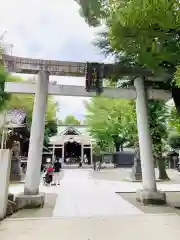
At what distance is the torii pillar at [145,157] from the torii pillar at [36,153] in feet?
10.8

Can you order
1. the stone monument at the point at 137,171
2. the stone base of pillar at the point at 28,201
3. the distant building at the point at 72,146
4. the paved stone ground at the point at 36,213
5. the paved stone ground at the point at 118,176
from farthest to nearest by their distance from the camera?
the distant building at the point at 72,146
the paved stone ground at the point at 118,176
the stone monument at the point at 137,171
the stone base of pillar at the point at 28,201
the paved stone ground at the point at 36,213

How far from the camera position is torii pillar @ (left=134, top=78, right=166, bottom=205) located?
8.41 m

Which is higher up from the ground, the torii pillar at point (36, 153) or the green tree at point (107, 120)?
the green tree at point (107, 120)

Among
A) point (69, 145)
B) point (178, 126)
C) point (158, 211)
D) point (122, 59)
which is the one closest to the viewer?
point (158, 211)

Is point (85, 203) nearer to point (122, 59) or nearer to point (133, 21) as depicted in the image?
point (122, 59)

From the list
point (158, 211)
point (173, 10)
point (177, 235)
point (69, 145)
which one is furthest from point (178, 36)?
point (69, 145)

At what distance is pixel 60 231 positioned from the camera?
538 centimetres

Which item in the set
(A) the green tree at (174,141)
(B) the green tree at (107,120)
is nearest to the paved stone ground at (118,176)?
(B) the green tree at (107,120)

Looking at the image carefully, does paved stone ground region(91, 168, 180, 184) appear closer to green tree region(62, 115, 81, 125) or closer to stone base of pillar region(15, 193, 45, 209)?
stone base of pillar region(15, 193, 45, 209)

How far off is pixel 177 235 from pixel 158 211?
2.36 m

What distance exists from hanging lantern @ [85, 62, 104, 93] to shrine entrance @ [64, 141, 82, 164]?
90.0ft

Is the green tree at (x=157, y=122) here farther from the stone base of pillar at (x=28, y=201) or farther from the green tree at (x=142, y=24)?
the green tree at (x=142, y=24)

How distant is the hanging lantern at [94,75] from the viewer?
892 cm

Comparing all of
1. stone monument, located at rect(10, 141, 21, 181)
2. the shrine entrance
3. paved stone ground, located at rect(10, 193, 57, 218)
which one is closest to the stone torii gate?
paved stone ground, located at rect(10, 193, 57, 218)
